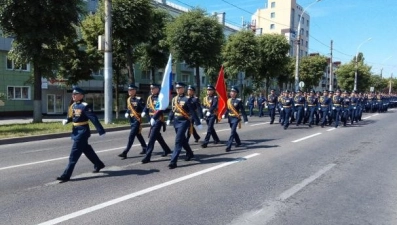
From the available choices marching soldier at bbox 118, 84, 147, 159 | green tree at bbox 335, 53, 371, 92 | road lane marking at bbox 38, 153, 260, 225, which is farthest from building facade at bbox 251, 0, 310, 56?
road lane marking at bbox 38, 153, 260, 225

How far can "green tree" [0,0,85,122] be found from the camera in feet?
56.9

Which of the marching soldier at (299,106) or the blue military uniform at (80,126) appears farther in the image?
the marching soldier at (299,106)

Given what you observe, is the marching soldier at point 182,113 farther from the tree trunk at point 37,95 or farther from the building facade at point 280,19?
the building facade at point 280,19

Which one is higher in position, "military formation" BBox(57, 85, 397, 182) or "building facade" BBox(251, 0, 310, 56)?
"building facade" BBox(251, 0, 310, 56)

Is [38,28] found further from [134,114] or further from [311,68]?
[311,68]

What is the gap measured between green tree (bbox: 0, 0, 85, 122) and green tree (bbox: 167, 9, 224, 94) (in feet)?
28.1

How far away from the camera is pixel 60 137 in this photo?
14.8 metres

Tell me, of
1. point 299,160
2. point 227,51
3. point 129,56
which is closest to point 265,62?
point 227,51

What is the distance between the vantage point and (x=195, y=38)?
26125 mm

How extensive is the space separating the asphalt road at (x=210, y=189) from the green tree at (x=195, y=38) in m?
17.0

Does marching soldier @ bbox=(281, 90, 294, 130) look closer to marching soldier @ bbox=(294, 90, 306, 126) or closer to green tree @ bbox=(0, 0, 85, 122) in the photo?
marching soldier @ bbox=(294, 90, 306, 126)

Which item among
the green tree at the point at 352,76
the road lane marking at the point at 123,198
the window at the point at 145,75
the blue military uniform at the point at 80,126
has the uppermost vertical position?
the green tree at the point at 352,76

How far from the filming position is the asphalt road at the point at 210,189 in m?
5.00

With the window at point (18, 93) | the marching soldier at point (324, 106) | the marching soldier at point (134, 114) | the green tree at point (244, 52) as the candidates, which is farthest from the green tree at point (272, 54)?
the marching soldier at point (134, 114)
